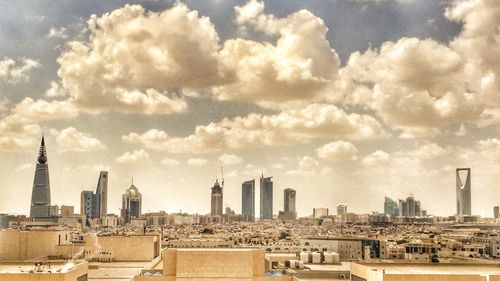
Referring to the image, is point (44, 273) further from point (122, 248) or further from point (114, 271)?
point (122, 248)

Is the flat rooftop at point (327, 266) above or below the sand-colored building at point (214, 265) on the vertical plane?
below

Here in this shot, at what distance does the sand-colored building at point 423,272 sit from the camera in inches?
1570

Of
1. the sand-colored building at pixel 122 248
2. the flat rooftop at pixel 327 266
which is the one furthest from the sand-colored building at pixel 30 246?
the flat rooftop at pixel 327 266

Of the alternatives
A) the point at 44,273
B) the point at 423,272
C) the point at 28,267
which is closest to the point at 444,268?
the point at 423,272

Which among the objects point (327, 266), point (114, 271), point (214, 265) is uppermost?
point (214, 265)

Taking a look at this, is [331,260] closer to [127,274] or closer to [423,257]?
[127,274]

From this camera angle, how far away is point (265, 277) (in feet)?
172

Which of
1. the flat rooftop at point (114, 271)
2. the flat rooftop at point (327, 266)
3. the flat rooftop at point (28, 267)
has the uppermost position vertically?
the flat rooftop at point (28, 267)

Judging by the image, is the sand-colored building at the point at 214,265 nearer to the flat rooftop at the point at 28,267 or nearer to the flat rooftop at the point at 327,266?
the flat rooftop at the point at 28,267

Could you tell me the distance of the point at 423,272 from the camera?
44.9m

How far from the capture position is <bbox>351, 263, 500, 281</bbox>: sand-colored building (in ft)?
131

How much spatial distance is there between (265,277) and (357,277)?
320 inches

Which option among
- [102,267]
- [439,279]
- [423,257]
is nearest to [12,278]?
[439,279]

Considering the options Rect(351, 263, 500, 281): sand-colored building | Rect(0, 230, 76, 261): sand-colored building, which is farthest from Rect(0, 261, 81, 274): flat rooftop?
Rect(0, 230, 76, 261): sand-colored building
